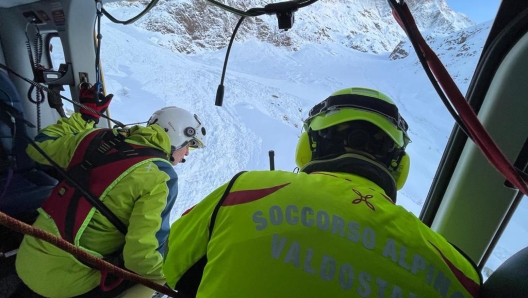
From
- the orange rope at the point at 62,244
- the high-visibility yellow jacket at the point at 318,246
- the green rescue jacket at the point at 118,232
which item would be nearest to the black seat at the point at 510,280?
the high-visibility yellow jacket at the point at 318,246

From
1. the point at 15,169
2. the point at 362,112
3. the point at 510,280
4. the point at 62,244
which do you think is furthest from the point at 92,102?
the point at 510,280

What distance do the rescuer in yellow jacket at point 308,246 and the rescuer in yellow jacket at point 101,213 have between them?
80 cm

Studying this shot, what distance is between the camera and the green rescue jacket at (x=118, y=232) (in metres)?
1.39

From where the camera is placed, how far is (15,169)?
2.25 meters

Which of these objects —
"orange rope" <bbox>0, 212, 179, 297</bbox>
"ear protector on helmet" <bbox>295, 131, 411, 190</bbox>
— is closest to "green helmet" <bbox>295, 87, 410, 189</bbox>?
"ear protector on helmet" <bbox>295, 131, 411, 190</bbox>

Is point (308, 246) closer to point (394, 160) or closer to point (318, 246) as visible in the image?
point (318, 246)

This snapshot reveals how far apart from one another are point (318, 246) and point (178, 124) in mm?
1672

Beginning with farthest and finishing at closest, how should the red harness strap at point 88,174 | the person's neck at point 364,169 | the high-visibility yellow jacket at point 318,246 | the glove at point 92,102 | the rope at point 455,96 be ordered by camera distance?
the glove at point 92,102 < the red harness strap at point 88,174 < the person's neck at point 364,169 < the rope at point 455,96 < the high-visibility yellow jacket at point 318,246

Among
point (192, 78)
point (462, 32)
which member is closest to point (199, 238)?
point (462, 32)

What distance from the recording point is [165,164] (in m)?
1.48

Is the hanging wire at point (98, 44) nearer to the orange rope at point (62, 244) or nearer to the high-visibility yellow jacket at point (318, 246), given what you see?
the orange rope at point (62, 244)

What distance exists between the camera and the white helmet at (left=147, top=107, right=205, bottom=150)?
1.99 meters

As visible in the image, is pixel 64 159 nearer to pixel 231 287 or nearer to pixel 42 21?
pixel 231 287

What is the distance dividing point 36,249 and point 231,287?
139 cm
